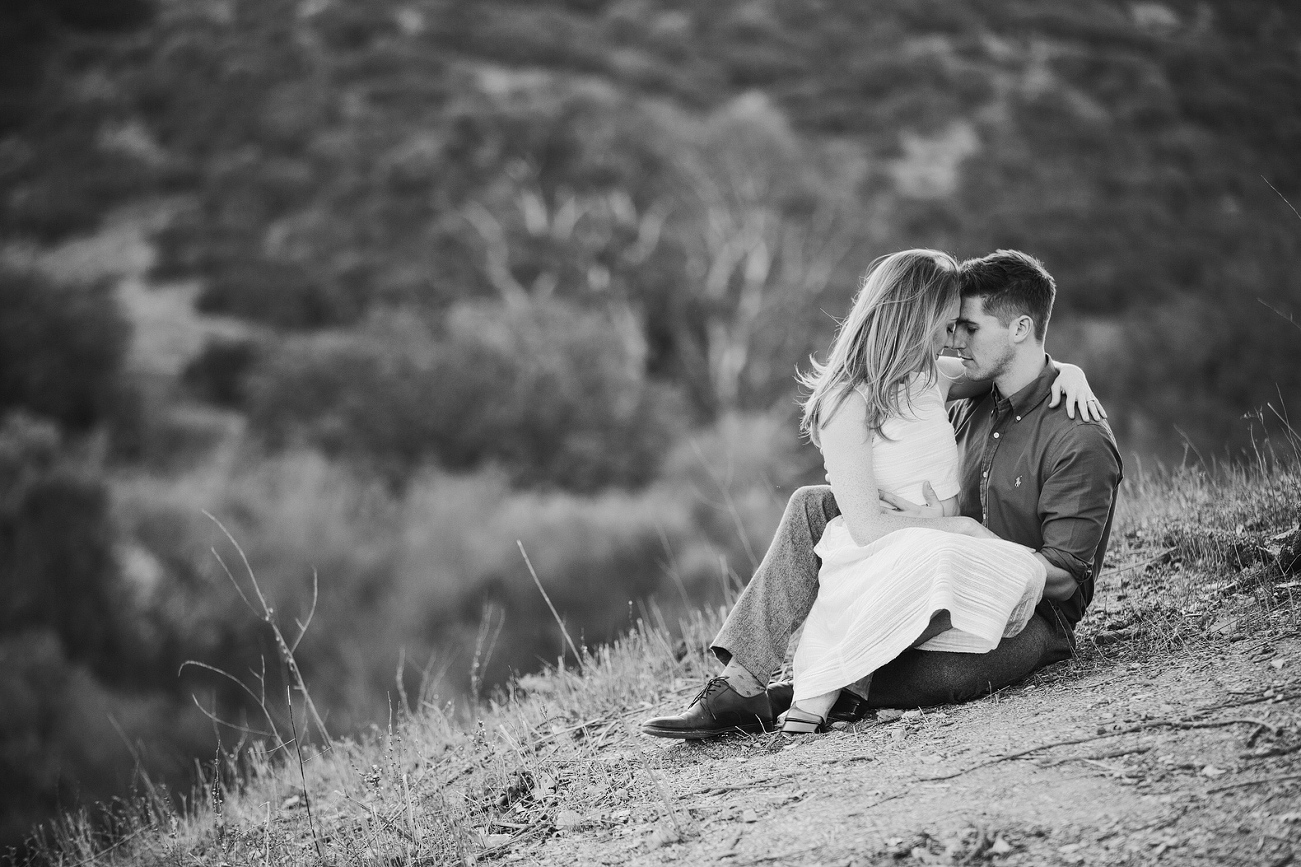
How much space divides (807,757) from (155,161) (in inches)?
1310

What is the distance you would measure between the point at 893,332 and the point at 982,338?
0.38 metres

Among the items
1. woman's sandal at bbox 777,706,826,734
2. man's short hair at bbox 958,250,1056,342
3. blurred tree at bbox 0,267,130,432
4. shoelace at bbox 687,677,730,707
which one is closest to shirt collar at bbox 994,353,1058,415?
man's short hair at bbox 958,250,1056,342

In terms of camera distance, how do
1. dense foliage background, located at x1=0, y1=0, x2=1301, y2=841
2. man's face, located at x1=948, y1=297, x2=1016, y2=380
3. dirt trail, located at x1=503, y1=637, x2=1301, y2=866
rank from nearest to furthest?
1. dirt trail, located at x1=503, y1=637, x2=1301, y2=866
2. man's face, located at x1=948, y1=297, x2=1016, y2=380
3. dense foliage background, located at x1=0, y1=0, x2=1301, y2=841

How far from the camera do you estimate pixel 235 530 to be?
13.8 m

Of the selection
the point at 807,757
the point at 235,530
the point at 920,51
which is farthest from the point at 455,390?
the point at 920,51

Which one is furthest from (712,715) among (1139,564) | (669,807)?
(1139,564)

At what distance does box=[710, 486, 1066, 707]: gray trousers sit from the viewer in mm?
3111

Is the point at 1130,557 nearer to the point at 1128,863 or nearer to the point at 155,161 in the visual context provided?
the point at 1128,863

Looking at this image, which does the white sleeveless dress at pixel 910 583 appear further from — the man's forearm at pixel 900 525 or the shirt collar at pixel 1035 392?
the shirt collar at pixel 1035 392

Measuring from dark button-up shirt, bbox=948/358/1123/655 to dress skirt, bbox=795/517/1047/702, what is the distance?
0.18 metres

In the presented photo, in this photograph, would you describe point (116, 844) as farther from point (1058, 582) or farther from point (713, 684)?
point (1058, 582)

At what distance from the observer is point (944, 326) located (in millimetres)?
3191

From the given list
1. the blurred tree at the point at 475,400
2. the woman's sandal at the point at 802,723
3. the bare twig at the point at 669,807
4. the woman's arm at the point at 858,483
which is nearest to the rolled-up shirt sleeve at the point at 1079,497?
the woman's arm at the point at 858,483

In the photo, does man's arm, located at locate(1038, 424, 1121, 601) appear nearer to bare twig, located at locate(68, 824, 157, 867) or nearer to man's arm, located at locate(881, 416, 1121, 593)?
man's arm, located at locate(881, 416, 1121, 593)
